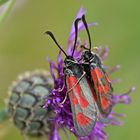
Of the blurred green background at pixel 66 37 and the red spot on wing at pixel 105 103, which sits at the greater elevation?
the blurred green background at pixel 66 37

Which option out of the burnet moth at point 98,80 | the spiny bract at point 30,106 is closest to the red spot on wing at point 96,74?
the burnet moth at point 98,80

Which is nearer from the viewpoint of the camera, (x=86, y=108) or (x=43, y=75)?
(x=86, y=108)

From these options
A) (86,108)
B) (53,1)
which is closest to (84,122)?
(86,108)

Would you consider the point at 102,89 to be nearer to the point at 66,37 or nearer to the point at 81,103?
the point at 81,103

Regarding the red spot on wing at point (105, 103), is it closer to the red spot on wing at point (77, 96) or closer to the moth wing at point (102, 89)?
→ the moth wing at point (102, 89)

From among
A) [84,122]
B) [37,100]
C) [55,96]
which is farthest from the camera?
[37,100]

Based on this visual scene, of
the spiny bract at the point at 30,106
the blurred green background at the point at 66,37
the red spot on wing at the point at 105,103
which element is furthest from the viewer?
the blurred green background at the point at 66,37

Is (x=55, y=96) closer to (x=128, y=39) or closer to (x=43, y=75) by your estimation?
(x=43, y=75)
